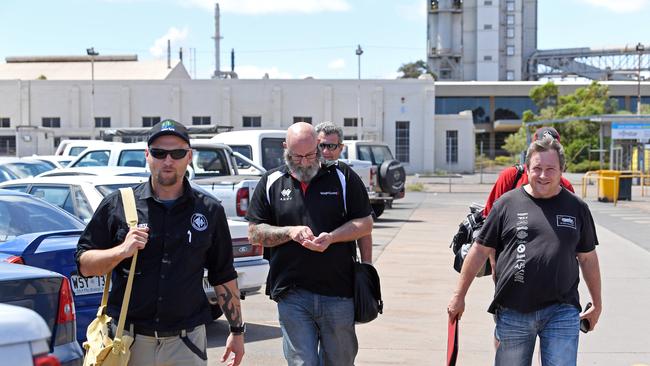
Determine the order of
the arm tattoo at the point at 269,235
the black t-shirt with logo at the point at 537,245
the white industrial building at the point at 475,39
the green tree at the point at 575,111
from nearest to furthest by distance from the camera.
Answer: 1. the black t-shirt with logo at the point at 537,245
2. the arm tattoo at the point at 269,235
3. the green tree at the point at 575,111
4. the white industrial building at the point at 475,39

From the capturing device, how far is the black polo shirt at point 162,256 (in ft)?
15.9

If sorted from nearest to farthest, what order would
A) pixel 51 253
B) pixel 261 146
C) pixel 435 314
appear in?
pixel 51 253 → pixel 435 314 → pixel 261 146

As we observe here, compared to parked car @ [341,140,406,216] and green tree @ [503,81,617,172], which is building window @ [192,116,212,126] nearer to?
green tree @ [503,81,617,172]

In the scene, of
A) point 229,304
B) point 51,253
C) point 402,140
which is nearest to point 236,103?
point 402,140

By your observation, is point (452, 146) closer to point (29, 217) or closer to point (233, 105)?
point (233, 105)

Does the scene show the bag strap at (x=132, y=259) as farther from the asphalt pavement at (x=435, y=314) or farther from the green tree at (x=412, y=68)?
the green tree at (x=412, y=68)

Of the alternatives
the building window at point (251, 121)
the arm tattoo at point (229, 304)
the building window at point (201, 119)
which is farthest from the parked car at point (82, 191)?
the building window at point (201, 119)

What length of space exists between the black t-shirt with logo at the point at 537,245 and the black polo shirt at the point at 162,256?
185 centimetres

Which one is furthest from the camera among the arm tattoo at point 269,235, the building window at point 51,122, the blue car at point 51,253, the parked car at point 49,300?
the building window at point 51,122

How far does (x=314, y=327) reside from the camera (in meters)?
6.01

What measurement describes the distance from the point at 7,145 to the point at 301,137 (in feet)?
183

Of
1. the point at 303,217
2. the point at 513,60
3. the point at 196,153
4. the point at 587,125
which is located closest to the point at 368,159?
the point at 196,153

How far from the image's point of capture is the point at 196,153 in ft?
53.4

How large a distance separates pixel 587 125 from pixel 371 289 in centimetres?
6451
